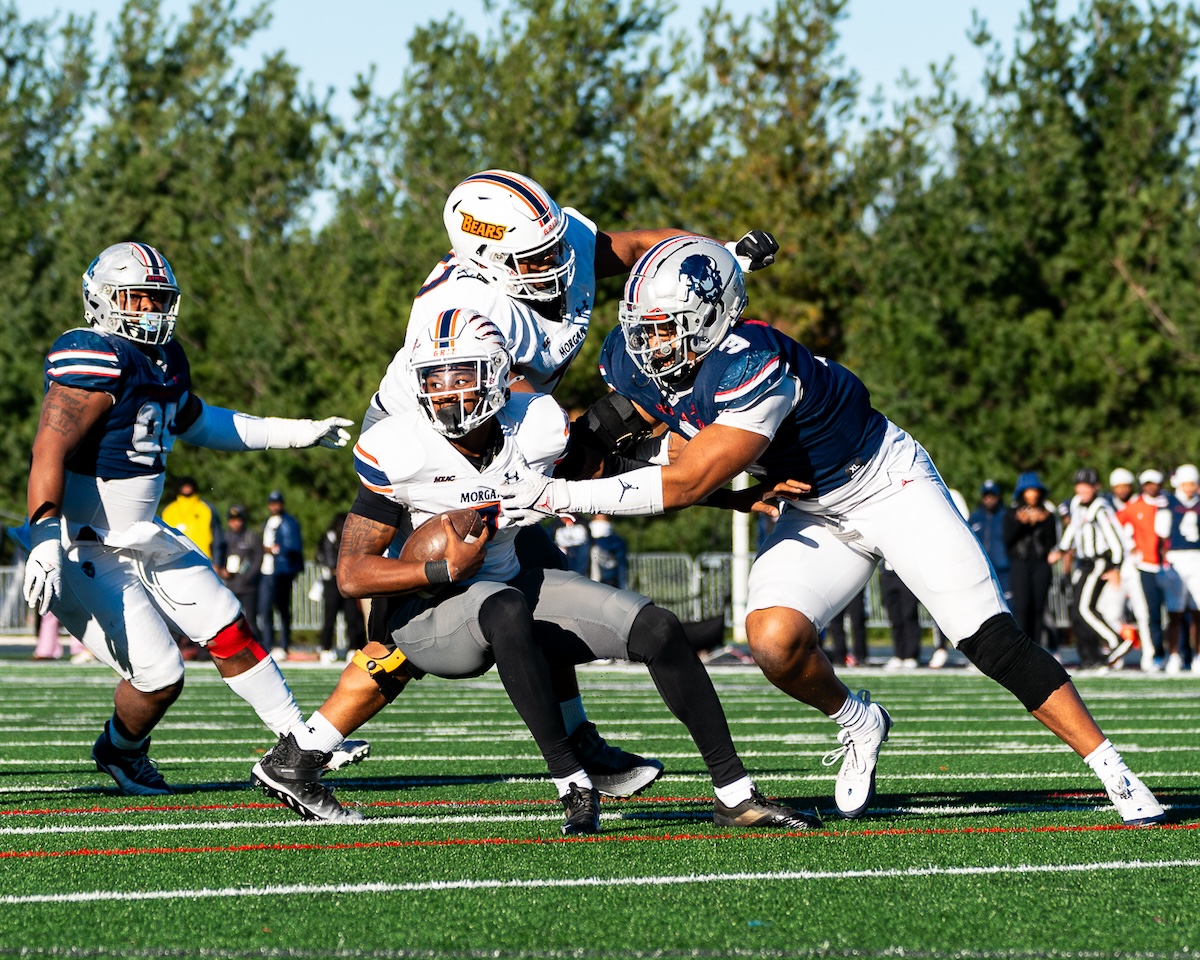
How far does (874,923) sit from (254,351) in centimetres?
2205

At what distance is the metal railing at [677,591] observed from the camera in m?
21.0

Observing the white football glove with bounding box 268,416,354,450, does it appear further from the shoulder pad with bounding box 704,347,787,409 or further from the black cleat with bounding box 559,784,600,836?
the black cleat with bounding box 559,784,600,836

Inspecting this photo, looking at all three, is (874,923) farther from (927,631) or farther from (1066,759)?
(927,631)

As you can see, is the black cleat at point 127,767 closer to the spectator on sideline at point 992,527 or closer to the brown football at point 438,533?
the brown football at point 438,533

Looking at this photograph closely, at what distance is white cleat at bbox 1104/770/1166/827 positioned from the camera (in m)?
4.93

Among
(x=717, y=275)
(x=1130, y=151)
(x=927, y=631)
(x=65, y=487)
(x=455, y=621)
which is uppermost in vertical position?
(x=1130, y=151)

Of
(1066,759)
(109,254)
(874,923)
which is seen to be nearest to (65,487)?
(109,254)

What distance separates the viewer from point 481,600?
500 centimetres

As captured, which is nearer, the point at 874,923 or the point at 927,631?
the point at 874,923

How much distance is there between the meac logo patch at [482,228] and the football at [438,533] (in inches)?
42.8

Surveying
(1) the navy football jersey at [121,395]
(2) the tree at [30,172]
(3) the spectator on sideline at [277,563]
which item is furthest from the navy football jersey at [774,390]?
(2) the tree at [30,172]

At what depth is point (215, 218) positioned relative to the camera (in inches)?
1112

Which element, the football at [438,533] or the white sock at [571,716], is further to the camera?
the white sock at [571,716]

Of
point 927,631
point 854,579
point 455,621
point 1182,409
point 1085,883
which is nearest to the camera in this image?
point 1085,883
